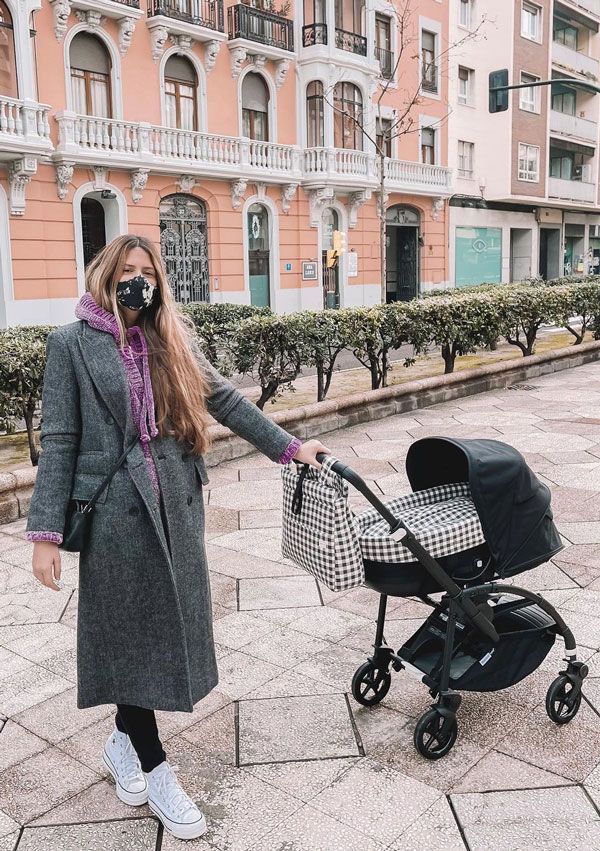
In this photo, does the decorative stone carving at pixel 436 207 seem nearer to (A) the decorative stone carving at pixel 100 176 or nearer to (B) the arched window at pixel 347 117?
(B) the arched window at pixel 347 117

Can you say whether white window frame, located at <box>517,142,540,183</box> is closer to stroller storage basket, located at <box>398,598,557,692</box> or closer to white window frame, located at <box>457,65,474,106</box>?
white window frame, located at <box>457,65,474,106</box>

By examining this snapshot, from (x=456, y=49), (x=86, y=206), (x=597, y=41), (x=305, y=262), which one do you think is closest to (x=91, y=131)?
(x=86, y=206)

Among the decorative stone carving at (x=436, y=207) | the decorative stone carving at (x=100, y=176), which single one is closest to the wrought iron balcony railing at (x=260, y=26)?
the decorative stone carving at (x=100, y=176)

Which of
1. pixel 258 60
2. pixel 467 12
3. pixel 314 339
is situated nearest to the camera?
pixel 314 339

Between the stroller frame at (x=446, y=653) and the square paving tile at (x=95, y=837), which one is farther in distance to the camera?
the stroller frame at (x=446, y=653)

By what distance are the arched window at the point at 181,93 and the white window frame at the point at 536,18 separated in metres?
17.7

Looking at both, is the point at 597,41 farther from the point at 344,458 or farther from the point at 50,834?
the point at 50,834

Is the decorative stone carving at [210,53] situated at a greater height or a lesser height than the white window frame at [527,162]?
greater

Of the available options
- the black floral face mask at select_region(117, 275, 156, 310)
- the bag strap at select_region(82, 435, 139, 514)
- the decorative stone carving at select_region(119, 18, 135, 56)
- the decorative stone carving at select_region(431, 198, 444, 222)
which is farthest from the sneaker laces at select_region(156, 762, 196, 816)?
the decorative stone carving at select_region(431, 198, 444, 222)

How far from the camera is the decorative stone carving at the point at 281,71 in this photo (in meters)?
25.3

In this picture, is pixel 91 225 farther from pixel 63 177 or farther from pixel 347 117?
pixel 347 117

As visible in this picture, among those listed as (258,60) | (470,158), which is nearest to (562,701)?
(258,60)

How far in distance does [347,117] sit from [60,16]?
10.4m

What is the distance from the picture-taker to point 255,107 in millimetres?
25172
